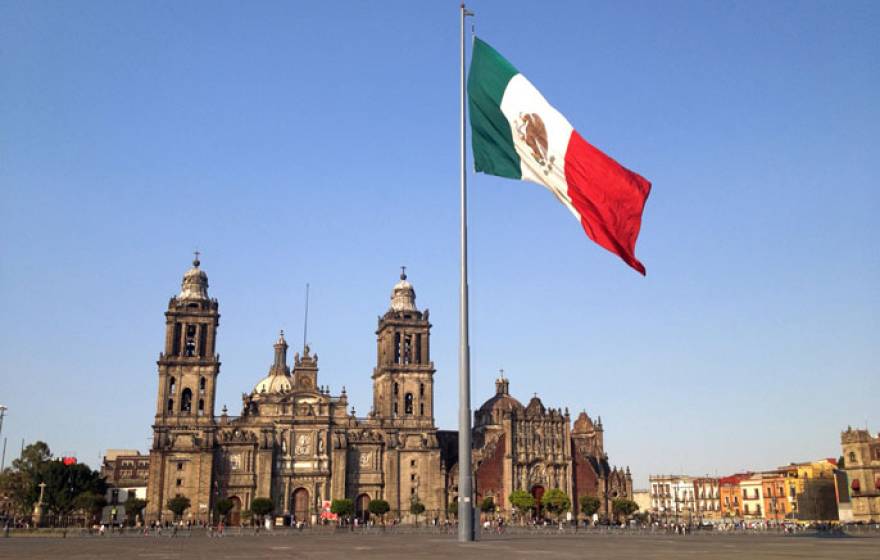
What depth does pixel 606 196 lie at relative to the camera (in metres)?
21.5

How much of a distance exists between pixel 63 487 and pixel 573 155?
80017mm

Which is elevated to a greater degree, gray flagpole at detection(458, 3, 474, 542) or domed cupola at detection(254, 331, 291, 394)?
domed cupola at detection(254, 331, 291, 394)

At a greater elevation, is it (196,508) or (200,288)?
(200,288)

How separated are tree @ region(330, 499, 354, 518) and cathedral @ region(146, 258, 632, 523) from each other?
6.82 feet

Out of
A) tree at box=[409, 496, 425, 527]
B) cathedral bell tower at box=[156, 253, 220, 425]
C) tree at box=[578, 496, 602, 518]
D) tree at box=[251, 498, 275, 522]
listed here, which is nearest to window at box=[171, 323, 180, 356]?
cathedral bell tower at box=[156, 253, 220, 425]

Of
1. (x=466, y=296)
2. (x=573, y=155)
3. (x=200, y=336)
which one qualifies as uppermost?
(x=200, y=336)

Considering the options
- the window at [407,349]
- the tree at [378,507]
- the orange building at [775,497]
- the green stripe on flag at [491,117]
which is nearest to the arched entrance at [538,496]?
the tree at [378,507]

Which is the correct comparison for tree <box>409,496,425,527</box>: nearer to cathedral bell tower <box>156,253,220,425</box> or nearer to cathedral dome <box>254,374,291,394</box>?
cathedral bell tower <box>156,253,220,425</box>

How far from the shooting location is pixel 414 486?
98250 mm

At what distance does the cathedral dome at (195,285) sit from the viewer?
3912 inches

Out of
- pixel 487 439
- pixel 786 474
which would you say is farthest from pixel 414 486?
pixel 786 474

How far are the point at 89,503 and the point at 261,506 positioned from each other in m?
16.4

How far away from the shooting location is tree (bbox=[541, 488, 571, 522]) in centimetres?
9575

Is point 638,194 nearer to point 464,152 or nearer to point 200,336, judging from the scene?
point 464,152
